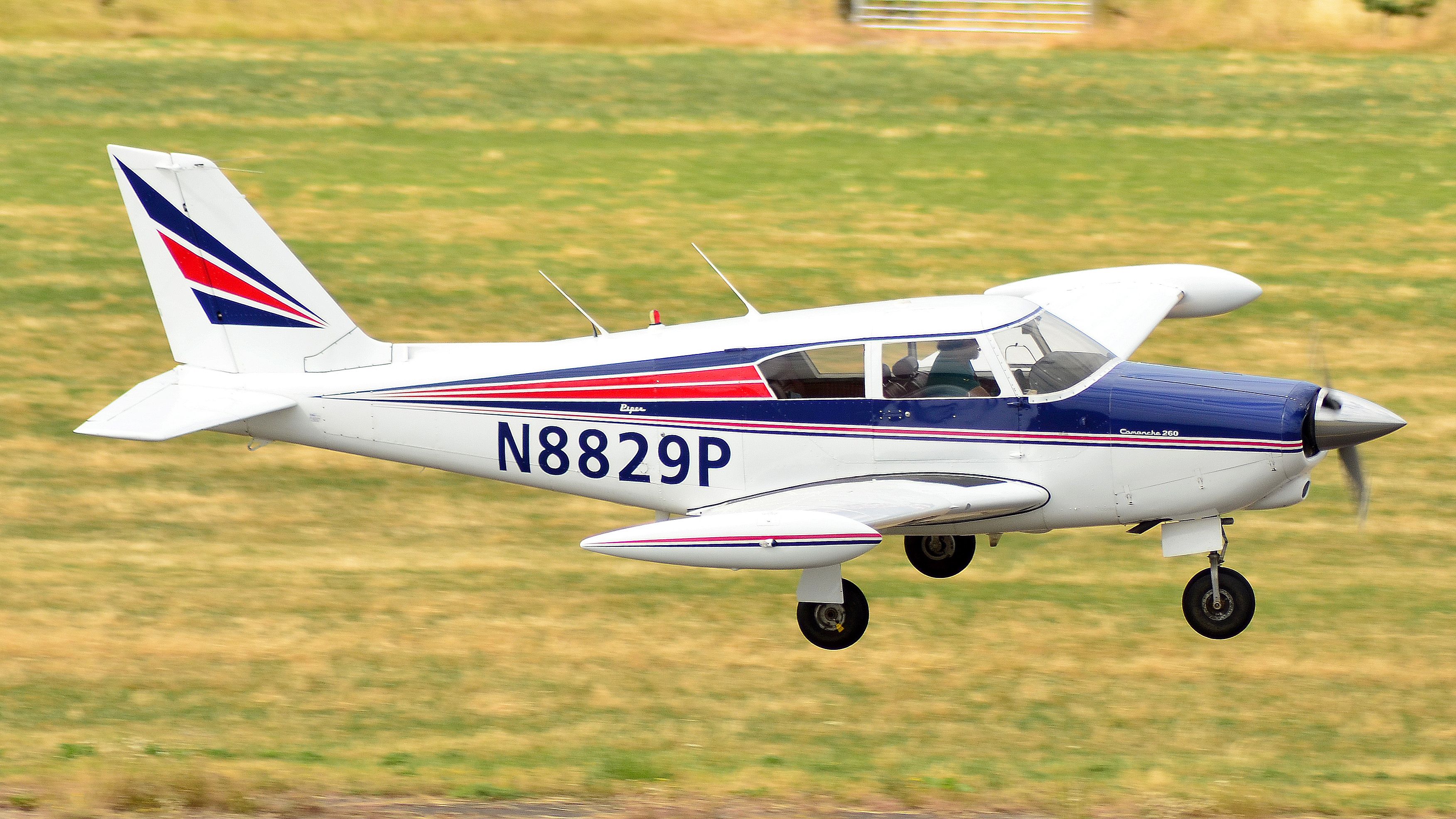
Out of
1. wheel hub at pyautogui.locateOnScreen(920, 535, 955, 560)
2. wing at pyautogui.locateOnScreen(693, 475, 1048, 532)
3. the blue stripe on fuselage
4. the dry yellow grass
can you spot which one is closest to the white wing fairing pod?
wing at pyautogui.locateOnScreen(693, 475, 1048, 532)

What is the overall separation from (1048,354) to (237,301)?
7.00 metres

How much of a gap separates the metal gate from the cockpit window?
1012 inches

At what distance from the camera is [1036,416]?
1330 centimetres

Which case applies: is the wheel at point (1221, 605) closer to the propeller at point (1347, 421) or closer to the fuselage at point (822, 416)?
the fuselage at point (822, 416)

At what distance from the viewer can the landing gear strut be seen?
45.4 feet

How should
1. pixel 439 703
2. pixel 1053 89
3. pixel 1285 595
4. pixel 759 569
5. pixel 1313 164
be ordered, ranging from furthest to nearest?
pixel 1053 89 → pixel 1313 164 → pixel 1285 595 → pixel 439 703 → pixel 759 569

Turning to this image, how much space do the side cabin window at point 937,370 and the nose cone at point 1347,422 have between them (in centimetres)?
245

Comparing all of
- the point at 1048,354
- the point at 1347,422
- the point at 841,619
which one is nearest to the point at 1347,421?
the point at 1347,422

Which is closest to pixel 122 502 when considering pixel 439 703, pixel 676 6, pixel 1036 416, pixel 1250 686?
pixel 439 703

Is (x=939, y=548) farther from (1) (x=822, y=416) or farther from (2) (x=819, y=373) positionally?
(2) (x=819, y=373)

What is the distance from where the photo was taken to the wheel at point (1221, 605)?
13.8 metres

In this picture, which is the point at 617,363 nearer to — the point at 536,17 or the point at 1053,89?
the point at 1053,89

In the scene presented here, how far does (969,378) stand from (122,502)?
9.99 m

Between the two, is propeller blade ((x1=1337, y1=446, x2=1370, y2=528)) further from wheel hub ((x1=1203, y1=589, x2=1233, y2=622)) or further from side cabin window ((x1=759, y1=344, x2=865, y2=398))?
side cabin window ((x1=759, y1=344, x2=865, y2=398))
